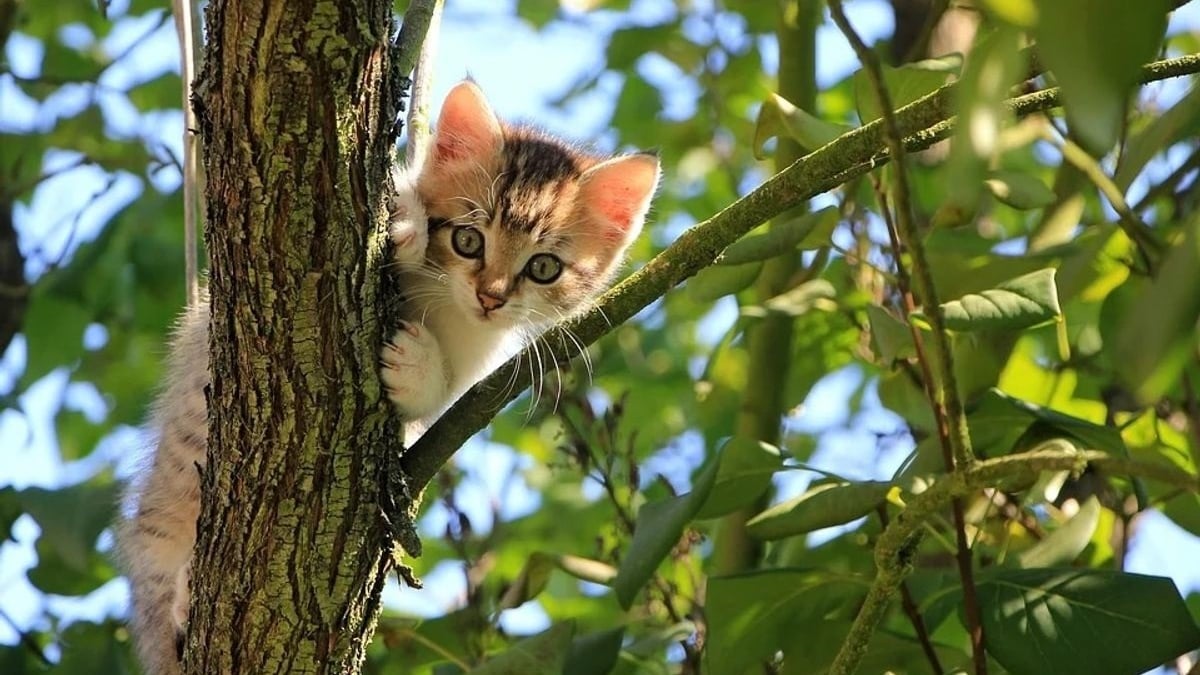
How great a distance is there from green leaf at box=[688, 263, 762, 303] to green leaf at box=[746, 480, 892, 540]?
393 mm

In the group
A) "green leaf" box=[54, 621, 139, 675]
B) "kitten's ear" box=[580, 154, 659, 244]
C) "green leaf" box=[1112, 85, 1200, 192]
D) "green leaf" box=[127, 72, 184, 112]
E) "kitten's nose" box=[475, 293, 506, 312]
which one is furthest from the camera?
"green leaf" box=[127, 72, 184, 112]

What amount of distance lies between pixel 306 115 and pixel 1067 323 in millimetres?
1817

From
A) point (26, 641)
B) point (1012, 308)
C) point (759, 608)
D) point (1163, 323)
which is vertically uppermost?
point (1163, 323)

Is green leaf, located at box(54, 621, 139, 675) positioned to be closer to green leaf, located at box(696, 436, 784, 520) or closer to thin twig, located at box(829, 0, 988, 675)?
green leaf, located at box(696, 436, 784, 520)

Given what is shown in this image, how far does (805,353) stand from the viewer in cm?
307

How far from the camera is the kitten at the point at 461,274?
105 inches

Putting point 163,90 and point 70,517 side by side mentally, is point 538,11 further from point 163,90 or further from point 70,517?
point 70,517

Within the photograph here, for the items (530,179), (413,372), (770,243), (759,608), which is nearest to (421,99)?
(530,179)

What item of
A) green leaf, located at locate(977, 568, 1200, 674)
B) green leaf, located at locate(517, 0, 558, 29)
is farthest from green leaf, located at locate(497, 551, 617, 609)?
green leaf, located at locate(517, 0, 558, 29)

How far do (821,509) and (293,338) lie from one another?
0.86 m

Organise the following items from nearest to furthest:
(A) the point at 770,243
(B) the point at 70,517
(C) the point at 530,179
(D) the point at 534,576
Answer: (A) the point at 770,243, (D) the point at 534,576, (B) the point at 70,517, (C) the point at 530,179

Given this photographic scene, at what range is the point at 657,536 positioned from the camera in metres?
2.05

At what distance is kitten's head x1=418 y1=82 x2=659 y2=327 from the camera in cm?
281

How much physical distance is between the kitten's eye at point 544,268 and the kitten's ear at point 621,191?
0.21 metres
